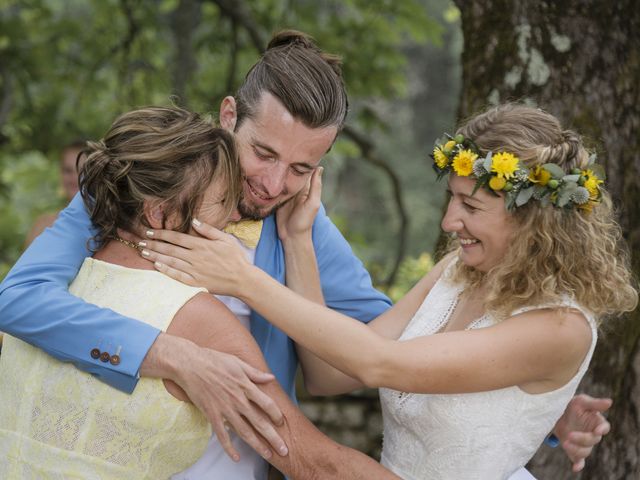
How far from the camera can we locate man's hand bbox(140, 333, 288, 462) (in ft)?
6.91

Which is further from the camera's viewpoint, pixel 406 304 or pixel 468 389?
pixel 406 304

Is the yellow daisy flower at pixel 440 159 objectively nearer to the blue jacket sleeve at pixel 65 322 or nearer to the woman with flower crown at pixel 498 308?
the woman with flower crown at pixel 498 308

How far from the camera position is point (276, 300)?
7.84 ft

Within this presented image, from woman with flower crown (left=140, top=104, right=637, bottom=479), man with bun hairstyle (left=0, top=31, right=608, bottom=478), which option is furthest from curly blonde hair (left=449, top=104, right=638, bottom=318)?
man with bun hairstyle (left=0, top=31, right=608, bottom=478)

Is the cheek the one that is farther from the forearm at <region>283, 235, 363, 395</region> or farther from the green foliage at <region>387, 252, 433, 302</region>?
the green foliage at <region>387, 252, 433, 302</region>

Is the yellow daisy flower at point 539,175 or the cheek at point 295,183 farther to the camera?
the cheek at point 295,183

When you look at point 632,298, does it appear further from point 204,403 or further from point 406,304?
point 204,403

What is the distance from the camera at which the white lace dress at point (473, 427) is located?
249 centimetres

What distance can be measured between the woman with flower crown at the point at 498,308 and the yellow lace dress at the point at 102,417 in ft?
0.41

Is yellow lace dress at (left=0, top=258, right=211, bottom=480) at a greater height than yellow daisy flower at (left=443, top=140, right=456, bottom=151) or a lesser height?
A: lesser

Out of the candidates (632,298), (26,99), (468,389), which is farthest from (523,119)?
(26,99)

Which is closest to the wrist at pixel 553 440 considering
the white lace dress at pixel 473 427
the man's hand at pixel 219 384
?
the white lace dress at pixel 473 427

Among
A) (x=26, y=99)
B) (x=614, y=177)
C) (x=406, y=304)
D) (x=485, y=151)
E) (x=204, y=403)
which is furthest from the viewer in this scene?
(x=26, y=99)

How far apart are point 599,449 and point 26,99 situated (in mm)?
5742
